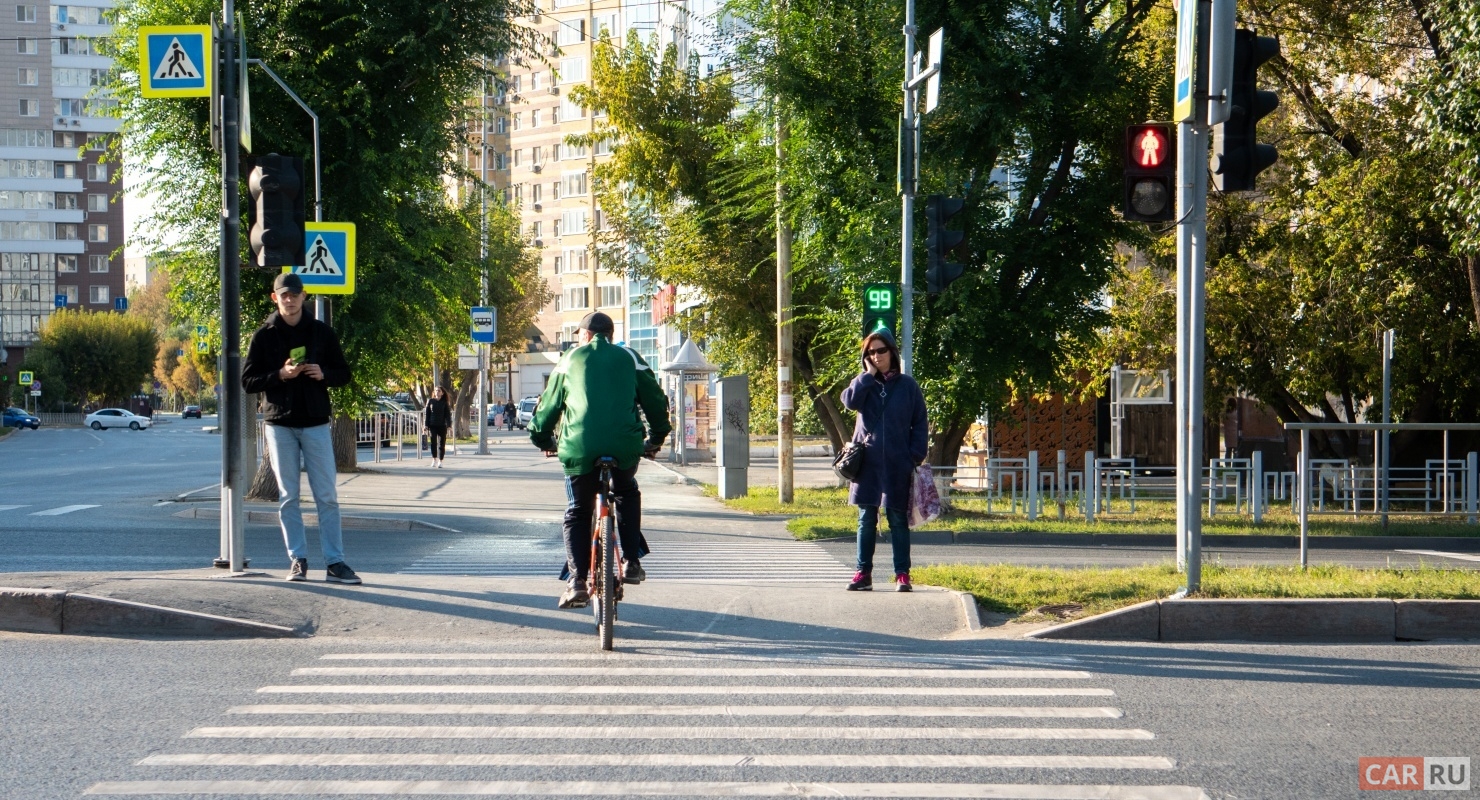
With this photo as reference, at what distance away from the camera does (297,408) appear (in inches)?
395

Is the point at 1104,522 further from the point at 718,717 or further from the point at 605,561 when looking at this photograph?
the point at 718,717

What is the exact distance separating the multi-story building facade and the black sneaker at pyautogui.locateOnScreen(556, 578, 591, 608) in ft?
387

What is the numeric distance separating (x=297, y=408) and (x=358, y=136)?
40.1ft

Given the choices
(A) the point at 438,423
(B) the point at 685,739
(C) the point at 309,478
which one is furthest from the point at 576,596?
(A) the point at 438,423

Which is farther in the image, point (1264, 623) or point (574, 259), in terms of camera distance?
point (574, 259)

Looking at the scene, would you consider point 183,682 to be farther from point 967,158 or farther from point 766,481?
point 766,481

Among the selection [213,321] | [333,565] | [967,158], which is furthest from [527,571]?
[213,321]

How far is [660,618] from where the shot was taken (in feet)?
30.3

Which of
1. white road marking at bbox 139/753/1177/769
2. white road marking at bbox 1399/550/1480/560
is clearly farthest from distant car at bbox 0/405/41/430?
white road marking at bbox 139/753/1177/769

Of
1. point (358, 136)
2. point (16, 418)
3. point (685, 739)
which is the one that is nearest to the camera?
point (685, 739)

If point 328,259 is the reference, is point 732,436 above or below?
below

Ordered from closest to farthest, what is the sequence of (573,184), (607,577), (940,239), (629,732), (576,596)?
(629,732) → (607,577) → (576,596) → (940,239) → (573,184)

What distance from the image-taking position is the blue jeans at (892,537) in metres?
10.6

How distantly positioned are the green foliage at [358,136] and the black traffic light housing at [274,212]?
33.1 ft
